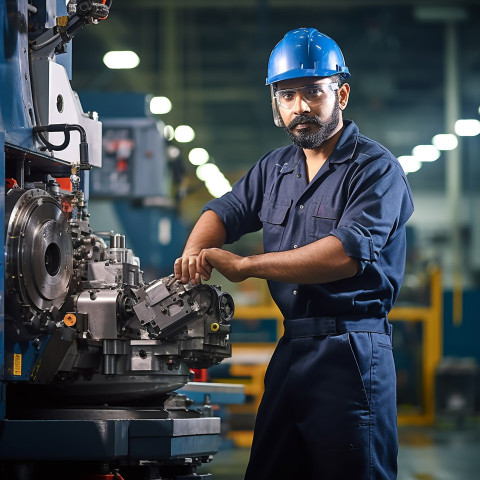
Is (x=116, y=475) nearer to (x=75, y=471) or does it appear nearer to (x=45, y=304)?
(x=75, y=471)

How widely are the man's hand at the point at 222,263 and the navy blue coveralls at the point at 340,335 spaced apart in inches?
8.8

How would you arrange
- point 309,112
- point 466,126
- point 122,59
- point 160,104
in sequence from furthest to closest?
1. point 466,126
2. point 160,104
3. point 122,59
4. point 309,112

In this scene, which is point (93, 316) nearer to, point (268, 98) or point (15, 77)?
point (15, 77)

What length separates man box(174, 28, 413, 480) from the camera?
2.53 meters

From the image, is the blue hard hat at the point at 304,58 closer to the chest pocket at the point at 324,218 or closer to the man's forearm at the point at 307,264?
the chest pocket at the point at 324,218

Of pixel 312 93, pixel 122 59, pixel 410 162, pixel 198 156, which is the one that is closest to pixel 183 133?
pixel 198 156

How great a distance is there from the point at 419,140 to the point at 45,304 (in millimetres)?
18204

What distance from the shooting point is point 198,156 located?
46.1 feet

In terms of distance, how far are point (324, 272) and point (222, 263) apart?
0.99ft

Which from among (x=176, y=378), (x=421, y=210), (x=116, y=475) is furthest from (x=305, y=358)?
(x=421, y=210)

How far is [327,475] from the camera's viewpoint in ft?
8.39

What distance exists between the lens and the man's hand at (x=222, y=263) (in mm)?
2559

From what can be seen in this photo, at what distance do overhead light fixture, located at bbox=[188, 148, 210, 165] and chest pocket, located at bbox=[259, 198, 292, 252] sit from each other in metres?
11.1

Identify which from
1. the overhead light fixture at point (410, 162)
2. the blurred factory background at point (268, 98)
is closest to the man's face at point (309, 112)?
the blurred factory background at point (268, 98)
